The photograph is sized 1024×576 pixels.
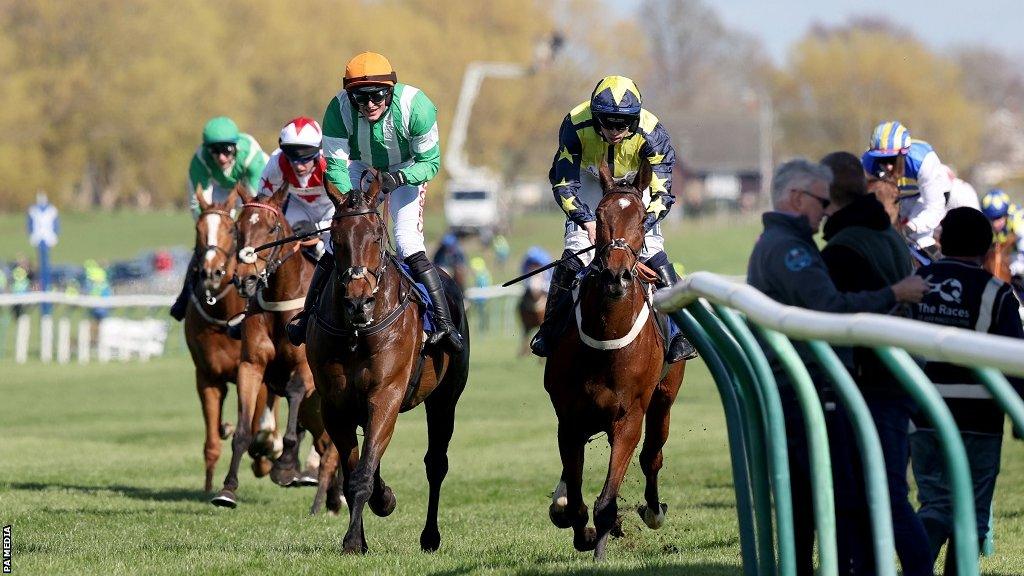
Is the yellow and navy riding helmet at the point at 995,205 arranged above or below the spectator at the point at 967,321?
above

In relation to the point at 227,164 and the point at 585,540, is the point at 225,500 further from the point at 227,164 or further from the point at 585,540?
the point at 227,164

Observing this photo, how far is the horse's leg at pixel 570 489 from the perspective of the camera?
7.78 metres

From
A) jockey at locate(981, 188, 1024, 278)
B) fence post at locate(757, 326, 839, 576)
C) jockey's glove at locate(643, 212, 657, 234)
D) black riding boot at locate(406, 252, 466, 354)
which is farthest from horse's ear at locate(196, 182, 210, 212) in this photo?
fence post at locate(757, 326, 839, 576)

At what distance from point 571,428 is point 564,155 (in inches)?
60.0

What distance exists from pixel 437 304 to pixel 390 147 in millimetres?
955

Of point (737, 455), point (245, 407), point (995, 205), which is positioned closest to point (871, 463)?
point (737, 455)

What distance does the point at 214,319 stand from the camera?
11070mm

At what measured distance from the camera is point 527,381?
22.8 m

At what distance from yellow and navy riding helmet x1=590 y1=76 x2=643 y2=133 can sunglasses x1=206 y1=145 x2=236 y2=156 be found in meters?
4.00

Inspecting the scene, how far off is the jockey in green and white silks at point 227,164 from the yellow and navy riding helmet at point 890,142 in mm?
4350

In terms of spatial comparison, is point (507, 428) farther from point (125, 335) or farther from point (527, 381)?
point (125, 335)

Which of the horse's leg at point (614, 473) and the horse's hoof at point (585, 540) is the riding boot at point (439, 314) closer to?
the horse's leg at point (614, 473)

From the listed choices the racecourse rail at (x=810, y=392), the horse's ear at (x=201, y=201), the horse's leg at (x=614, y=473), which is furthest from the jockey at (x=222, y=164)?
the racecourse rail at (x=810, y=392)

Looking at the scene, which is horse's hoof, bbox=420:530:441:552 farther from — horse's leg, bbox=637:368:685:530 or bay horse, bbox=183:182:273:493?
bay horse, bbox=183:182:273:493
